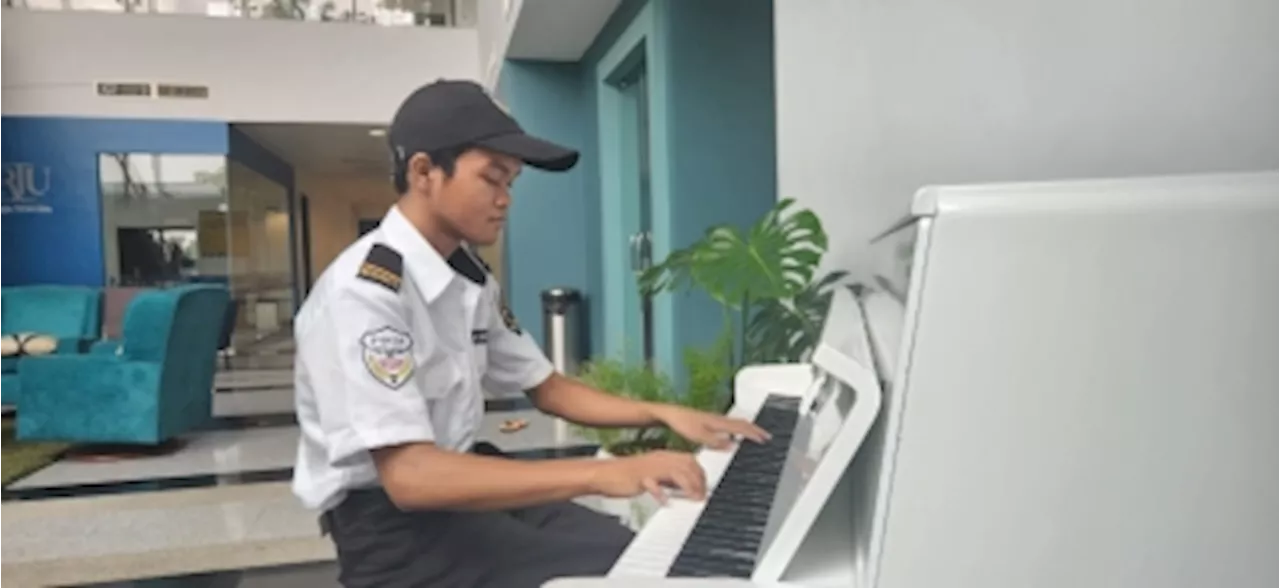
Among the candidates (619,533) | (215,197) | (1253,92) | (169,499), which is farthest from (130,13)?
(1253,92)

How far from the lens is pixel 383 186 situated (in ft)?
45.5

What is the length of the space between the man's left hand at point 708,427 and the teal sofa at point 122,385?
349 centimetres

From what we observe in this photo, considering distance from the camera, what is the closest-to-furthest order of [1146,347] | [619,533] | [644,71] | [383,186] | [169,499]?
[1146,347], [619,533], [169,499], [644,71], [383,186]

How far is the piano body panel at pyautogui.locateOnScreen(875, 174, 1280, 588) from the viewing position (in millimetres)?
566

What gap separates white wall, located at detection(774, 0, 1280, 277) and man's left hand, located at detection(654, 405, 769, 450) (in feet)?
1.75

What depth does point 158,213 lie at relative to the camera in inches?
A: 331

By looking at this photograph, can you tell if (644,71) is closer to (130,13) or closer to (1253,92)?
(1253,92)

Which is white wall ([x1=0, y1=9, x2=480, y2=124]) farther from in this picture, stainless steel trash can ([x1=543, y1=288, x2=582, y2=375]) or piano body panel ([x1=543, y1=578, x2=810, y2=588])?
piano body panel ([x1=543, y1=578, x2=810, y2=588])

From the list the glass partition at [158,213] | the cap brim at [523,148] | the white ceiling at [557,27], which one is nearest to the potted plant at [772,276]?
the cap brim at [523,148]

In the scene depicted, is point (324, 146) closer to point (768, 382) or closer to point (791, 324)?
point (791, 324)

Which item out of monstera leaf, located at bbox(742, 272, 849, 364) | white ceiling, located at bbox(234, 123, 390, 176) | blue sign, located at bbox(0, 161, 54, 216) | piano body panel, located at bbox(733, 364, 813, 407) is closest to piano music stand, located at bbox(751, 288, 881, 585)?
piano body panel, located at bbox(733, 364, 813, 407)

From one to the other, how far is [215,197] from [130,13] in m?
1.82

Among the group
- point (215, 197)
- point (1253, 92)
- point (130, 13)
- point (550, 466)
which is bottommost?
point (550, 466)

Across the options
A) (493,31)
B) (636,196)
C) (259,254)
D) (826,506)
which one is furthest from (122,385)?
(259,254)
